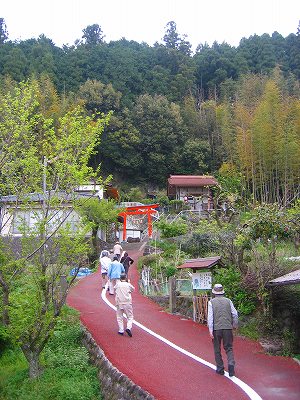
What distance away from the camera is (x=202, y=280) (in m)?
11.2

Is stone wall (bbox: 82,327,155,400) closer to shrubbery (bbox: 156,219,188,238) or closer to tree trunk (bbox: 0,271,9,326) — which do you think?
tree trunk (bbox: 0,271,9,326)

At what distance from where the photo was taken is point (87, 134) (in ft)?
30.1

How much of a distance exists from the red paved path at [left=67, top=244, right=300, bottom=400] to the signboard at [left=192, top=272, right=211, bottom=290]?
3.01 ft

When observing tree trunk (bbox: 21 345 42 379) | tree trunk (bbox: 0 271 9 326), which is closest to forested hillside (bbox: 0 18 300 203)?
tree trunk (bbox: 21 345 42 379)

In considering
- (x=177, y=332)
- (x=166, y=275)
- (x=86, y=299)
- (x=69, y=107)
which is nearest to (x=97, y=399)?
(x=177, y=332)

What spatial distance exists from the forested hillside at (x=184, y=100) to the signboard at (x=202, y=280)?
1981 cm

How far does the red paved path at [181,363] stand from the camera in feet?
21.2

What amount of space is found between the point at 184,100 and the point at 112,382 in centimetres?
5011

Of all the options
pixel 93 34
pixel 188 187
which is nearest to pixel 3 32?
pixel 93 34

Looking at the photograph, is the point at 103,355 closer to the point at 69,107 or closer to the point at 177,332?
the point at 177,332

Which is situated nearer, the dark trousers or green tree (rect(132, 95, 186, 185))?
the dark trousers

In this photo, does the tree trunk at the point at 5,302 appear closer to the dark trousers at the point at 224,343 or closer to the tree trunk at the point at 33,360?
the tree trunk at the point at 33,360

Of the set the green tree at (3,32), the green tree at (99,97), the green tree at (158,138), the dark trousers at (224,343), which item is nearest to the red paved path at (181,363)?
the dark trousers at (224,343)

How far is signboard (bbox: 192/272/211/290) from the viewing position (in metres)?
11.0
